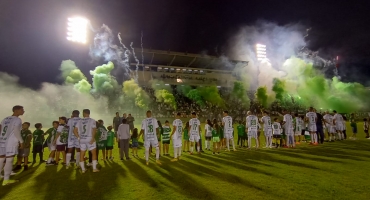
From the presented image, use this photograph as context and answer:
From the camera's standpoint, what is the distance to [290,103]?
4409cm

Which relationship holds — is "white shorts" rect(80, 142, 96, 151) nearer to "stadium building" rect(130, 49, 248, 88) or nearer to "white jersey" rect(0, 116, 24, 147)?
"white jersey" rect(0, 116, 24, 147)

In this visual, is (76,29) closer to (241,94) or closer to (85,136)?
(85,136)

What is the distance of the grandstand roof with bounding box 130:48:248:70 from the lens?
176 ft

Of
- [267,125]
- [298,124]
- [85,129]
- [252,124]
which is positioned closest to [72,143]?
[85,129]

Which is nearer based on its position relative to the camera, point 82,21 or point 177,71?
point 82,21

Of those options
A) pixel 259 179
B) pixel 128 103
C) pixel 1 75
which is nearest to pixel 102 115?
pixel 128 103

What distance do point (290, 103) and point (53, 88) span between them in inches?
1817

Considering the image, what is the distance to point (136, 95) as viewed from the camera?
137ft

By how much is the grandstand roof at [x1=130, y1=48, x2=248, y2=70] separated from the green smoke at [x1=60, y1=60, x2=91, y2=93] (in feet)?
40.8

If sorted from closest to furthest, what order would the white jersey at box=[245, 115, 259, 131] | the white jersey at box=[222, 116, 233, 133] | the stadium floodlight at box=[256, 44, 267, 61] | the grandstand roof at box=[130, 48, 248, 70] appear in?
the white jersey at box=[222, 116, 233, 133]
the white jersey at box=[245, 115, 259, 131]
the stadium floodlight at box=[256, 44, 267, 61]
the grandstand roof at box=[130, 48, 248, 70]

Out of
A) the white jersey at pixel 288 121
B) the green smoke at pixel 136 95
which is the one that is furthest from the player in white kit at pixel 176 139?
the green smoke at pixel 136 95

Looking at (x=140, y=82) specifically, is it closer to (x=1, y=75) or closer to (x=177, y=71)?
(x=177, y=71)

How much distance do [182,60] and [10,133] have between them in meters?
53.1

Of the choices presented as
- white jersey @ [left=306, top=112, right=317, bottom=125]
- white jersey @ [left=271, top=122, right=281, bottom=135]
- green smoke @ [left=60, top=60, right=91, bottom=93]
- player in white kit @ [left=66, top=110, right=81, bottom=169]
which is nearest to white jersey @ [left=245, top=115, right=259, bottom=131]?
white jersey @ [left=271, top=122, right=281, bottom=135]
